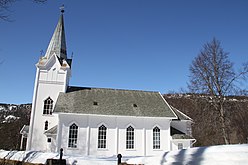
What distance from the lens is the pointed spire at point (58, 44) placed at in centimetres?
2953

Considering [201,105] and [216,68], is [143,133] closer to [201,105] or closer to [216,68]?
[201,105]

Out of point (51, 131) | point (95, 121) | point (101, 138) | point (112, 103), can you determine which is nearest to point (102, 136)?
point (101, 138)

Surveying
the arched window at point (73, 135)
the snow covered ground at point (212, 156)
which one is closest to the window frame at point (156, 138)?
the arched window at point (73, 135)

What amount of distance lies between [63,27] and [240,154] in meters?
33.1

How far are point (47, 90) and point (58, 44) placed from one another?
7.64 metres

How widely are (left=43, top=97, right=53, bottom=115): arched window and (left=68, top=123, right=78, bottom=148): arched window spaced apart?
4.88m

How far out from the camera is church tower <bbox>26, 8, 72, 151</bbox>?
2428cm

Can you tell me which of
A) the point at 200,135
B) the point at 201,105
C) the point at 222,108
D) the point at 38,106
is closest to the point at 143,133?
the point at 201,105

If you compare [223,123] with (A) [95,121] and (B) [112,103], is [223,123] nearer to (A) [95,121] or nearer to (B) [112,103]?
(B) [112,103]

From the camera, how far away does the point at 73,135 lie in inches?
876

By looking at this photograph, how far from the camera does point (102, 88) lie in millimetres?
29141

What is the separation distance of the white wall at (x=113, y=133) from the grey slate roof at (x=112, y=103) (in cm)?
71

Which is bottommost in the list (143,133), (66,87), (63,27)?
(143,133)

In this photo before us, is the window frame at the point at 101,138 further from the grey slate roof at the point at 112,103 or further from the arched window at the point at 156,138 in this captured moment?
the arched window at the point at 156,138
